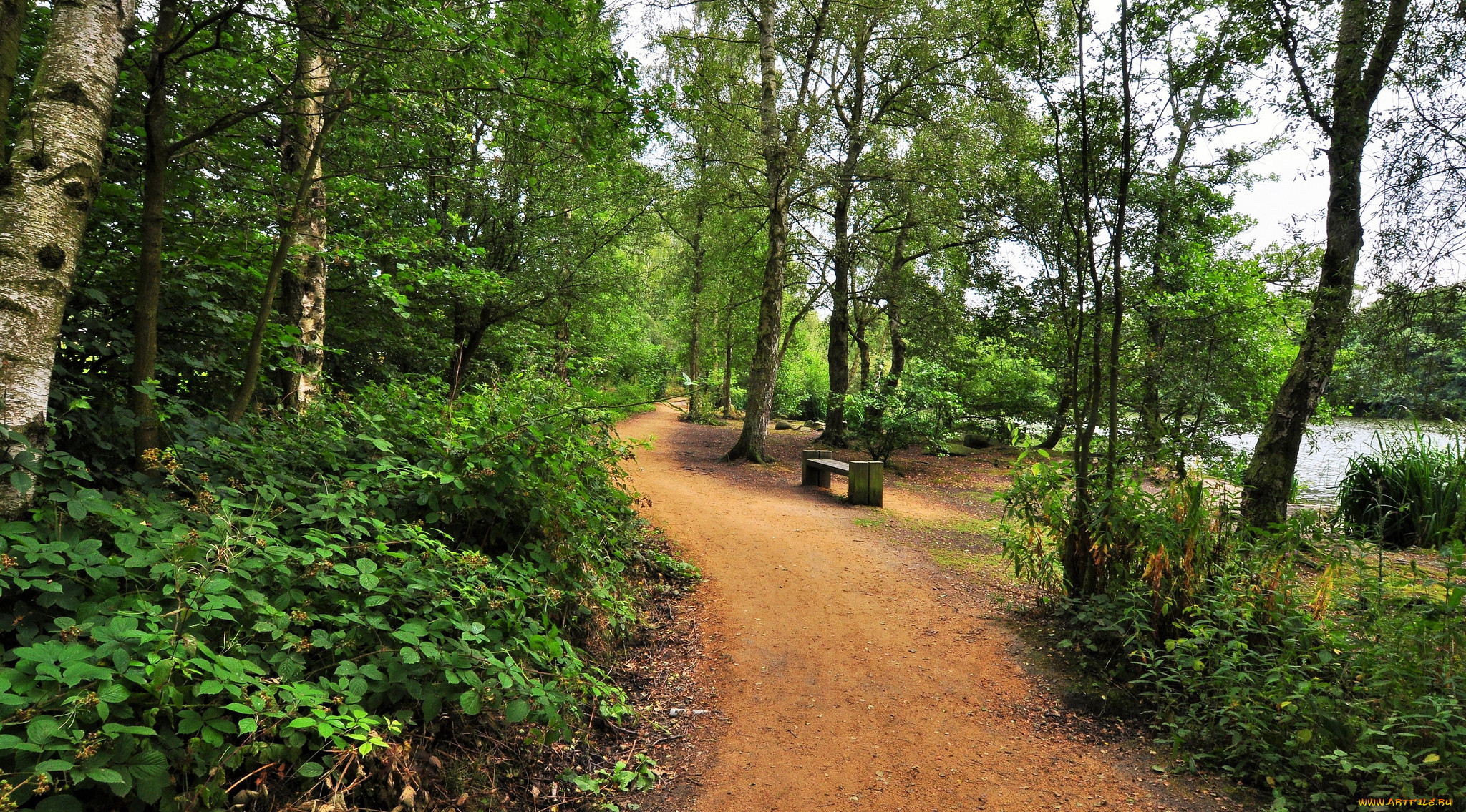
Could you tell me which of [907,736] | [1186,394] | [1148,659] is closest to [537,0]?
[907,736]

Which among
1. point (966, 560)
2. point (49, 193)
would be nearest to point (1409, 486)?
point (966, 560)

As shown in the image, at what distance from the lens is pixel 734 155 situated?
12.6m

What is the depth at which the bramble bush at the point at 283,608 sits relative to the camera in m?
1.76

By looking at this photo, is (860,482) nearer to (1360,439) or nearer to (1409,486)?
(1409,486)

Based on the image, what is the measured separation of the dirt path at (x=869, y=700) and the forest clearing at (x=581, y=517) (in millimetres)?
32

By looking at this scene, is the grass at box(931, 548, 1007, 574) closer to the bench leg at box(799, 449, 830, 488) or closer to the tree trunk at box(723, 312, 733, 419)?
the bench leg at box(799, 449, 830, 488)

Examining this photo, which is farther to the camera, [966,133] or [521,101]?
[966,133]

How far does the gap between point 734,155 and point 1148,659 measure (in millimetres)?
11166

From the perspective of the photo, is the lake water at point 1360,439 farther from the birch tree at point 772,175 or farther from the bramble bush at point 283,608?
the birch tree at point 772,175

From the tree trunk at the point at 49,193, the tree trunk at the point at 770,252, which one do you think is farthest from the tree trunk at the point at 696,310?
the tree trunk at the point at 49,193

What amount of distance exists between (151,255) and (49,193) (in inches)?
19.4

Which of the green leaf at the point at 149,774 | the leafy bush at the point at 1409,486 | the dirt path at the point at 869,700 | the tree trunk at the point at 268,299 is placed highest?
the tree trunk at the point at 268,299

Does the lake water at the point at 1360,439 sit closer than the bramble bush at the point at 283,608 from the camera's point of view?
No

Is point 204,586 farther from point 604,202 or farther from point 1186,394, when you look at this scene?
point 604,202
